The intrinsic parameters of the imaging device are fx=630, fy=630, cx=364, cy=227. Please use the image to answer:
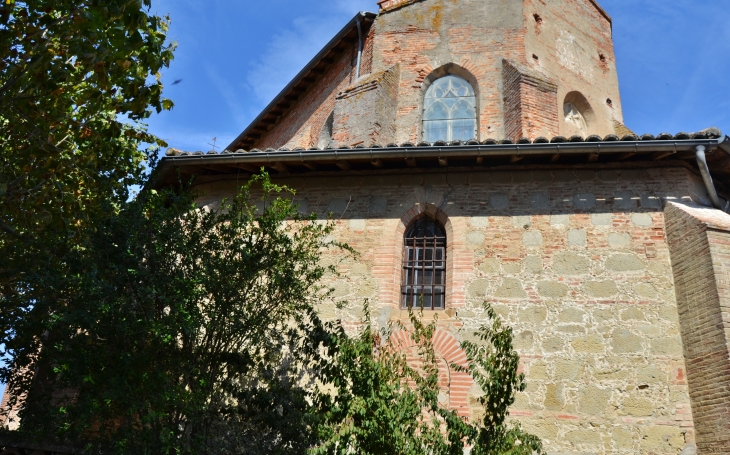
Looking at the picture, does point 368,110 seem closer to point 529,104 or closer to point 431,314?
point 529,104

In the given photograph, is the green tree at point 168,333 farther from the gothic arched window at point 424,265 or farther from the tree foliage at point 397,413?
the gothic arched window at point 424,265

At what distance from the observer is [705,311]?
24.1 feet

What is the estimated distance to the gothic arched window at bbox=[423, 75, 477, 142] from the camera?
1203 centimetres

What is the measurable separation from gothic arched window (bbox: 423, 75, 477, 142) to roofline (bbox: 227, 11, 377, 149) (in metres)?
2.18

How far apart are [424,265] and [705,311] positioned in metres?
3.53

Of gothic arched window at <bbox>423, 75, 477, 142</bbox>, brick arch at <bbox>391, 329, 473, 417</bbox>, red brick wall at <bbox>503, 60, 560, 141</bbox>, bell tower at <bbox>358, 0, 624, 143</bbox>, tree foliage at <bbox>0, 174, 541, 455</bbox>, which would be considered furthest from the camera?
gothic arched window at <bbox>423, 75, 477, 142</bbox>

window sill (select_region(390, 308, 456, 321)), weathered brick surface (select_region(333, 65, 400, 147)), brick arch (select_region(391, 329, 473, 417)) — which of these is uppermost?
weathered brick surface (select_region(333, 65, 400, 147))

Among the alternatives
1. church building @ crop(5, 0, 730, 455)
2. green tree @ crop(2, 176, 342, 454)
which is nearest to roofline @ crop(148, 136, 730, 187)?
church building @ crop(5, 0, 730, 455)

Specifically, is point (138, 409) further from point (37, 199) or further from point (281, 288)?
point (37, 199)

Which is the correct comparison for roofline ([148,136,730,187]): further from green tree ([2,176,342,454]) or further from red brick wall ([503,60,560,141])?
red brick wall ([503,60,560,141])

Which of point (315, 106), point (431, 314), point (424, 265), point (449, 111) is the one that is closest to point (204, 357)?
point (431, 314)

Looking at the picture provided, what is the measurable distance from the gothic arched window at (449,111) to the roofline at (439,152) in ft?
10.9

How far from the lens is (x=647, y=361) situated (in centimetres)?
761

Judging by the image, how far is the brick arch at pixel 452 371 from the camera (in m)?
7.81
